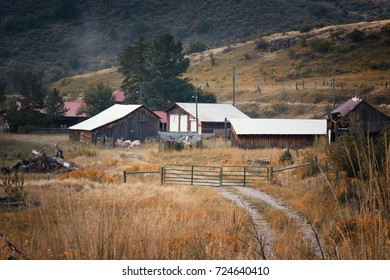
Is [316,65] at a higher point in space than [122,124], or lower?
higher

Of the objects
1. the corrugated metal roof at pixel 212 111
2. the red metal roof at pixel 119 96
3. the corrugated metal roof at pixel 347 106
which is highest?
the red metal roof at pixel 119 96

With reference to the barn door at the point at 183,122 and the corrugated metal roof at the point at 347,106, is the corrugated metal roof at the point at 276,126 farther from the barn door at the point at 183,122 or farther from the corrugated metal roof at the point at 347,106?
the corrugated metal roof at the point at 347,106

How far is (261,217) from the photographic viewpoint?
36.7 feet

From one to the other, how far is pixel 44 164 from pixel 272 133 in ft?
54.9

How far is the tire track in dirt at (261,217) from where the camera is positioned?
26.3ft

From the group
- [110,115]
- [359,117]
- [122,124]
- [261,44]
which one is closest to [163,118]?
[122,124]

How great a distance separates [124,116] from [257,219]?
24.1 m

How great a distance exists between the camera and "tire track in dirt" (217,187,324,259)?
803cm

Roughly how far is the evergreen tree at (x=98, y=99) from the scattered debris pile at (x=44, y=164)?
484 inches

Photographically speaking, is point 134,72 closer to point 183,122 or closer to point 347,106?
point 183,122

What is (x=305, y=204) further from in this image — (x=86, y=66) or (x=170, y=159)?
(x=170, y=159)

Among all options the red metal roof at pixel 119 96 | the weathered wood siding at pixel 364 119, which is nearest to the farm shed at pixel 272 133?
the red metal roof at pixel 119 96

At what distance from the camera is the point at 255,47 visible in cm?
1973

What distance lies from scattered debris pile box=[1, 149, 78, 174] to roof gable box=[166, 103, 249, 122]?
72.1ft
